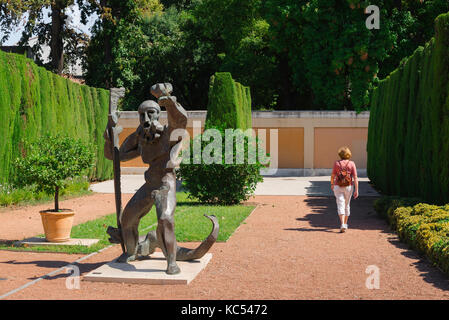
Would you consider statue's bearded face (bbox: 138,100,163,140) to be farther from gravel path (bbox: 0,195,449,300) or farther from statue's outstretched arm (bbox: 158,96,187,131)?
gravel path (bbox: 0,195,449,300)

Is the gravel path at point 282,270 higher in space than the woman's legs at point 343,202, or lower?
lower

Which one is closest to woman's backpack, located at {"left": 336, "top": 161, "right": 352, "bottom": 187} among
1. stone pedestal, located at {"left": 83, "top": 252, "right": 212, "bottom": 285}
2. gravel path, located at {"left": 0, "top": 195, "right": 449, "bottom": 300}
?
gravel path, located at {"left": 0, "top": 195, "right": 449, "bottom": 300}

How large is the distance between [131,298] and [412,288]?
3194 mm

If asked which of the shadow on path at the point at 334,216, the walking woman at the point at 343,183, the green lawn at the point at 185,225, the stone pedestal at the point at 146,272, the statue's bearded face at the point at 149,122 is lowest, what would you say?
the shadow on path at the point at 334,216

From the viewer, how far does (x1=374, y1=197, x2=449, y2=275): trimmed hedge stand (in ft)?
22.7

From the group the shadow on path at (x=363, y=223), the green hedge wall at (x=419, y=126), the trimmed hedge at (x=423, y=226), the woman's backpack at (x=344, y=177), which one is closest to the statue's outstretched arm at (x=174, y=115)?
the shadow on path at (x=363, y=223)

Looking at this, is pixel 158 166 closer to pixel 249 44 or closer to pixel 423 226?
pixel 423 226

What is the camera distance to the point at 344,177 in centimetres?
1032

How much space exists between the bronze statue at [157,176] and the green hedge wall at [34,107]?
21.5 ft

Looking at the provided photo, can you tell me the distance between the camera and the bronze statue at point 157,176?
6352 millimetres

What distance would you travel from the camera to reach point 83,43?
105ft

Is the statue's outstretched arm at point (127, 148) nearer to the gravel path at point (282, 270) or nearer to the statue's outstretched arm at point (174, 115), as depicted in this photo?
the statue's outstretched arm at point (174, 115)

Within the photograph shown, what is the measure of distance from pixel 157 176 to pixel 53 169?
10.3 ft

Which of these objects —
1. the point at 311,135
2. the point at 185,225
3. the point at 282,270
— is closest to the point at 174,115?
the point at 282,270
